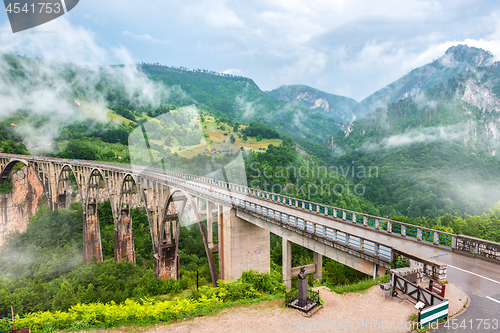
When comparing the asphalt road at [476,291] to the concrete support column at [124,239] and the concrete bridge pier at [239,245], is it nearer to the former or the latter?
the concrete bridge pier at [239,245]

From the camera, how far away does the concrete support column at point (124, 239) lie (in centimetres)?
4256

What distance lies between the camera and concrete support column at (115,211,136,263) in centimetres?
4256

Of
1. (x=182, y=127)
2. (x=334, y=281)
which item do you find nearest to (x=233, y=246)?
(x=334, y=281)

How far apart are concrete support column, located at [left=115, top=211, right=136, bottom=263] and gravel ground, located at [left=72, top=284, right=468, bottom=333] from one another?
36459 mm

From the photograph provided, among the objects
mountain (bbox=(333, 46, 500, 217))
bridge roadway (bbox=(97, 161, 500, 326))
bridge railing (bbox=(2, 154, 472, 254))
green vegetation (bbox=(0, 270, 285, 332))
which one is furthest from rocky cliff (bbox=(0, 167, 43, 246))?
mountain (bbox=(333, 46, 500, 217))

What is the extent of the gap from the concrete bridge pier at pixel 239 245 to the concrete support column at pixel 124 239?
25.7 meters

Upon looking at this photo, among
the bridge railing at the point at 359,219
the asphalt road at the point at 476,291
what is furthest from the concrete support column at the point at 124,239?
the asphalt road at the point at 476,291

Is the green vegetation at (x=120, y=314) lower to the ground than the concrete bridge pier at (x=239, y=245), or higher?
higher

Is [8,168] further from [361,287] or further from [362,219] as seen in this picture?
[361,287]

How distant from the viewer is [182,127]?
87.7 meters

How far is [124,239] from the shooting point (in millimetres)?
43438

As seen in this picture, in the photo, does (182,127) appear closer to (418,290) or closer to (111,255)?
(111,255)

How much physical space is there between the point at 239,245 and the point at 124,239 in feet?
96.1

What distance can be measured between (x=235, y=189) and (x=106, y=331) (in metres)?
22.1
